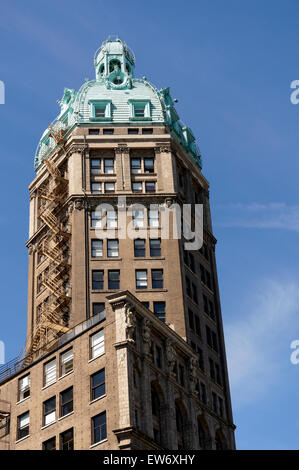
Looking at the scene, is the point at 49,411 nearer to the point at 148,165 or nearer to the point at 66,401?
the point at 66,401

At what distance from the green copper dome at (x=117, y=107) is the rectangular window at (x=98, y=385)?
4471 cm

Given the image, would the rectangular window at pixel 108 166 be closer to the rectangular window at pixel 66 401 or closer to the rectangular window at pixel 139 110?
the rectangular window at pixel 139 110

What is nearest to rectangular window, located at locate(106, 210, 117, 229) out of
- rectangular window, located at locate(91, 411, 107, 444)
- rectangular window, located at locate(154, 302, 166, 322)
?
rectangular window, located at locate(154, 302, 166, 322)

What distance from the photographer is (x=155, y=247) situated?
104 meters

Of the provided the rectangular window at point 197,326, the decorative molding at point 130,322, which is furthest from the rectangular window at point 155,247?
the decorative molding at point 130,322

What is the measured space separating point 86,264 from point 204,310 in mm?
15089

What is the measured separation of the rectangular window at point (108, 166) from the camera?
362ft

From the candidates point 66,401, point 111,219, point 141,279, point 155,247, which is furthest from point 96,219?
point 66,401

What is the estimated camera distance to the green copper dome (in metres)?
115

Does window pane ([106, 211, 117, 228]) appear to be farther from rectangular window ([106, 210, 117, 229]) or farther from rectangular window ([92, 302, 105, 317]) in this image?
rectangular window ([92, 302, 105, 317])

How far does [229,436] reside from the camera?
3780 inches

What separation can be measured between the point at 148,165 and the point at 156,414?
130 ft
